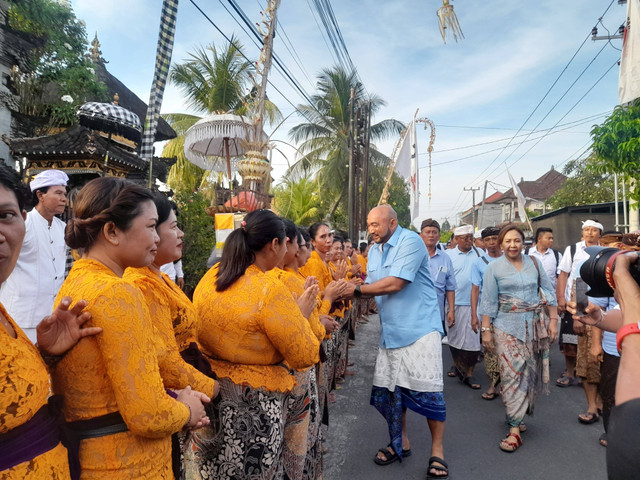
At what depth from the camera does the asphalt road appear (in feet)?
10.8

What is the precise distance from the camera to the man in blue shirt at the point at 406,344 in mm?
3271

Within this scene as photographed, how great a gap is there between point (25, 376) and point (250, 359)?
110 cm

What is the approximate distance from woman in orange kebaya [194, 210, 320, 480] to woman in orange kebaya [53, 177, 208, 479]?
607 millimetres

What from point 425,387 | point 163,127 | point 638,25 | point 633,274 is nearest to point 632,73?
point 638,25

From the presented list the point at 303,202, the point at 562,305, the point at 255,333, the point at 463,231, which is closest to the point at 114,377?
the point at 255,333

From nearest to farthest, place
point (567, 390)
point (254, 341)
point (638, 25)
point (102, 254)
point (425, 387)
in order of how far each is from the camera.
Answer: point (102, 254), point (254, 341), point (425, 387), point (567, 390), point (638, 25)

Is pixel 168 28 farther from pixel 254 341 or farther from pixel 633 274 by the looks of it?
pixel 633 274

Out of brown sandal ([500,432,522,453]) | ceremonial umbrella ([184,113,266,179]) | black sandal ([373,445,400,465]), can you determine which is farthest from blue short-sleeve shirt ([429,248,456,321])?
ceremonial umbrella ([184,113,266,179])

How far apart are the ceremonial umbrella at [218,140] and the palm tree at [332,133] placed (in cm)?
1469

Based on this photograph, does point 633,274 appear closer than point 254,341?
Yes

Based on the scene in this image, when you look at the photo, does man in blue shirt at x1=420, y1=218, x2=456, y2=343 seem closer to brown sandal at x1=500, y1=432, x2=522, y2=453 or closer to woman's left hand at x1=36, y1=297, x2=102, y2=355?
brown sandal at x1=500, y1=432, x2=522, y2=453

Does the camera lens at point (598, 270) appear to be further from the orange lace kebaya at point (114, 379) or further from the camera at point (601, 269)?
the orange lace kebaya at point (114, 379)

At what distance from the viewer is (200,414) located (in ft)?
4.90

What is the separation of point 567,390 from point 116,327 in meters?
5.53
